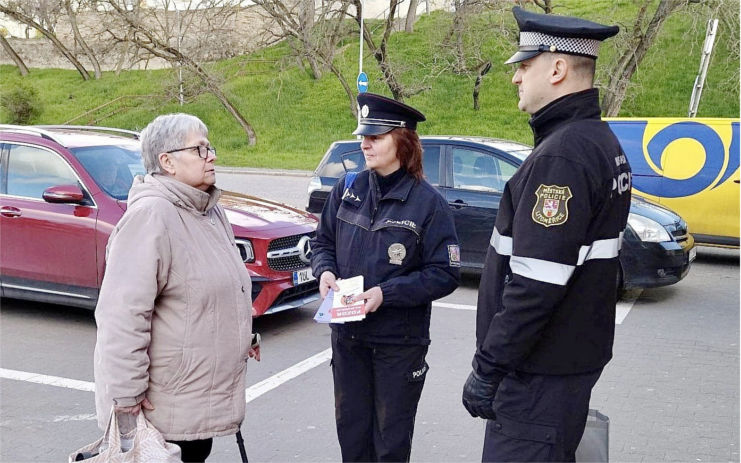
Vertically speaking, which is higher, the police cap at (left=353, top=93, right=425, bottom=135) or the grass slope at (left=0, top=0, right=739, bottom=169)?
the grass slope at (left=0, top=0, right=739, bottom=169)

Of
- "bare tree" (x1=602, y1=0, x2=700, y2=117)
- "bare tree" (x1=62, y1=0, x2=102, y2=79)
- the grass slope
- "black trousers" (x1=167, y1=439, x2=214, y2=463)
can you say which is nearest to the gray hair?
"black trousers" (x1=167, y1=439, x2=214, y2=463)

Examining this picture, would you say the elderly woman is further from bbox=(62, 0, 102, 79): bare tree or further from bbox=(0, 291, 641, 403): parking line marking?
bbox=(62, 0, 102, 79): bare tree

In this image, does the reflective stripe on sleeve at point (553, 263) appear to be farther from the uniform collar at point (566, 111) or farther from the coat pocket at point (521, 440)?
the coat pocket at point (521, 440)

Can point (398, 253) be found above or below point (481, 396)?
above

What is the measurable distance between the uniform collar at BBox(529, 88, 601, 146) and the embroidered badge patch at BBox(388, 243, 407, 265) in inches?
38.1

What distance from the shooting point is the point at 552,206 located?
2262mm

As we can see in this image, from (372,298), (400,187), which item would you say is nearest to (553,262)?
(372,298)

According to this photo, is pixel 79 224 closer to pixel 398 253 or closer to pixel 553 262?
pixel 398 253

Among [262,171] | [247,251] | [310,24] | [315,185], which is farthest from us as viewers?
[310,24]

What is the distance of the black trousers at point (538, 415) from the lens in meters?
2.39

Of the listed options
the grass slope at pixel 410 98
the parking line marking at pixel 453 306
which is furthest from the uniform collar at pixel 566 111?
the grass slope at pixel 410 98

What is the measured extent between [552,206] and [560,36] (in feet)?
1.91

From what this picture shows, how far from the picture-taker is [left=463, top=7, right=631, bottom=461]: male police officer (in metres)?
2.28

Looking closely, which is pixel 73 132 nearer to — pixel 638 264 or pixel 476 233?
pixel 476 233
